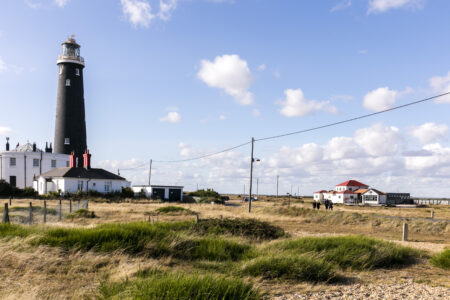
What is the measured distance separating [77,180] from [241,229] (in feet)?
123

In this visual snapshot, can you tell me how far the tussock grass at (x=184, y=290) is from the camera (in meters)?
5.18

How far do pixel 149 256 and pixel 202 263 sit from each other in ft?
5.20

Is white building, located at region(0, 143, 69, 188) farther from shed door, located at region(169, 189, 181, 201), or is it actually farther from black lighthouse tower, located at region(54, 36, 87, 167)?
shed door, located at region(169, 189, 181, 201)

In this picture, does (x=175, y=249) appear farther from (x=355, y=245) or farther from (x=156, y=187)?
(x=156, y=187)

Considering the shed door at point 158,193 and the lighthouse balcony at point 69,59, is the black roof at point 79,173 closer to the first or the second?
the shed door at point 158,193

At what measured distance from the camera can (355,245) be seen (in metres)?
11.5

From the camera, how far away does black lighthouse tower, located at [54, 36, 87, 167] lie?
5047 cm

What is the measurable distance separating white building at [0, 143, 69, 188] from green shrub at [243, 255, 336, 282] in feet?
171

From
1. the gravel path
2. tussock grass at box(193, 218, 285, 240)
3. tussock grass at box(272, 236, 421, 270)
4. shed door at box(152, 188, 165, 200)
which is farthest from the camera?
shed door at box(152, 188, 165, 200)

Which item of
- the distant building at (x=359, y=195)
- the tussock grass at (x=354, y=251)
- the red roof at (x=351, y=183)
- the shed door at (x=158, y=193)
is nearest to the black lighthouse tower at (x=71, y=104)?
the shed door at (x=158, y=193)

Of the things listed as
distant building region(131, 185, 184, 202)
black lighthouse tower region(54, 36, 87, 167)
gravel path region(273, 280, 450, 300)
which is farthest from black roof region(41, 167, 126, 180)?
gravel path region(273, 280, 450, 300)

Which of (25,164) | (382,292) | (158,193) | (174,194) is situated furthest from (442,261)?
(25,164)

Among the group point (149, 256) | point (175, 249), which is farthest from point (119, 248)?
point (175, 249)

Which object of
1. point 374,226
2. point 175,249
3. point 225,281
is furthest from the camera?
point 374,226
